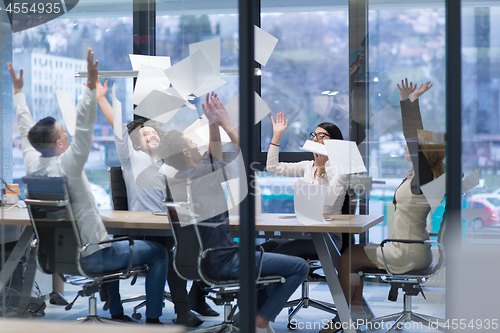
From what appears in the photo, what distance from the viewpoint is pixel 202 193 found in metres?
2.74

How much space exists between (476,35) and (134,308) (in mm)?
2336

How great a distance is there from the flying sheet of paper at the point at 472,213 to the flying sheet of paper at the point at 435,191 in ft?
0.47

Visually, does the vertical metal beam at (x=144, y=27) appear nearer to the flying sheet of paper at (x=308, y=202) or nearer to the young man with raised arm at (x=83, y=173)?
the young man with raised arm at (x=83, y=173)

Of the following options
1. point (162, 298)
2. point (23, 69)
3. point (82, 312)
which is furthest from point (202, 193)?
point (23, 69)

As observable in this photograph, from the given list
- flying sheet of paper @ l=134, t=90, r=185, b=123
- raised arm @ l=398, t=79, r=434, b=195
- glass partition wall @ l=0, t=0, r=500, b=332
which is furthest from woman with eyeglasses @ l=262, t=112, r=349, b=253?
flying sheet of paper @ l=134, t=90, r=185, b=123

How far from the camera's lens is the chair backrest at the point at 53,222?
9.10 feet

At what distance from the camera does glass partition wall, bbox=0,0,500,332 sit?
2420mm

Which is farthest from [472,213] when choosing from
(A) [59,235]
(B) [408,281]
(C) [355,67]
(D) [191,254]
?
(A) [59,235]

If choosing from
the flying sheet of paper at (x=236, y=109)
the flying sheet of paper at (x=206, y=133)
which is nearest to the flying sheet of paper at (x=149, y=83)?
the flying sheet of paper at (x=206, y=133)

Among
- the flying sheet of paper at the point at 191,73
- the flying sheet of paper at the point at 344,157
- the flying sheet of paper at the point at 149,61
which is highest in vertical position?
the flying sheet of paper at the point at 149,61

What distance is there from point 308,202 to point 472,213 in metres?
1.33

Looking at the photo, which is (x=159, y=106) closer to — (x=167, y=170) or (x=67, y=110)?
(x=167, y=170)

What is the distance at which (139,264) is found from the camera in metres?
2.94

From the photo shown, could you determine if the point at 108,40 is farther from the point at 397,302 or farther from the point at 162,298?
the point at 397,302
